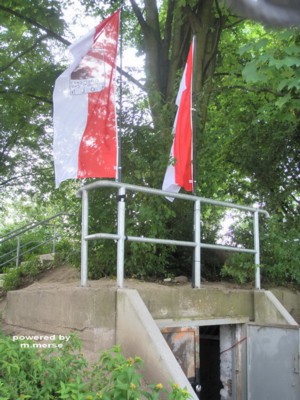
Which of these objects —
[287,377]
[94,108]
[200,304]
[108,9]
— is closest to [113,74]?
[94,108]

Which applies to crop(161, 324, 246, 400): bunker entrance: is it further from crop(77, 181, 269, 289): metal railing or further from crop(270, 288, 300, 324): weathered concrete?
crop(270, 288, 300, 324): weathered concrete

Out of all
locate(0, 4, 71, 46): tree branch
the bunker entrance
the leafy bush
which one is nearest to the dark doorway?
the bunker entrance

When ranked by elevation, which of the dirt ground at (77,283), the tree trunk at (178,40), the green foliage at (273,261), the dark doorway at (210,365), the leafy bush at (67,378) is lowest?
the dark doorway at (210,365)

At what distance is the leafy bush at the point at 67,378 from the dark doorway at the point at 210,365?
297cm

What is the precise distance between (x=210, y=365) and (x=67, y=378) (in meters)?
3.72

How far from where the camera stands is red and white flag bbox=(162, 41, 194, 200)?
5.91 meters

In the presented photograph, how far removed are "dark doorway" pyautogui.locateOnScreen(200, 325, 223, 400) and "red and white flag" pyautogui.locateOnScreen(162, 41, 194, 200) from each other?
2.13 metres

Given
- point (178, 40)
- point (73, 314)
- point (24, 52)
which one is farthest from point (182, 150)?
point (24, 52)

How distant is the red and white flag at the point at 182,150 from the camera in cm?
591

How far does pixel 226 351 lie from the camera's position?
573cm

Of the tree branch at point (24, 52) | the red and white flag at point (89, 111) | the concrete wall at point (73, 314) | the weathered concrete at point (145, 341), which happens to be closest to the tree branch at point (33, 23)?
the tree branch at point (24, 52)

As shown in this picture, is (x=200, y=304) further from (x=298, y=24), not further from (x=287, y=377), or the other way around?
(x=298, y=24)

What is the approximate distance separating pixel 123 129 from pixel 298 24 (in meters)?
4.70

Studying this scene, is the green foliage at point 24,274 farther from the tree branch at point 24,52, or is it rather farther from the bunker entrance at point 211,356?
the tree branch at point 24,52
